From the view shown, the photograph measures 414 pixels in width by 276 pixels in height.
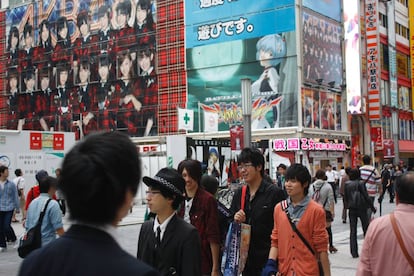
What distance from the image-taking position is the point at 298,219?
14.7 feet

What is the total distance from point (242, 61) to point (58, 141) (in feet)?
57.8

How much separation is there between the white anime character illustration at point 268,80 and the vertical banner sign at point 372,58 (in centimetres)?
770

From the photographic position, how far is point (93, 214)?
178cm

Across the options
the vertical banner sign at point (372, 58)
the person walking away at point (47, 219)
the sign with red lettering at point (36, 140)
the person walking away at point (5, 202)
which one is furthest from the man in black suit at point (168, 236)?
the vertical banner sign at point (372, 58)

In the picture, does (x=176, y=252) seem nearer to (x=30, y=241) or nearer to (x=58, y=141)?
(x=30, y=241)

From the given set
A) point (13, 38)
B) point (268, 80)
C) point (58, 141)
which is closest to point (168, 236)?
point (58, 141)

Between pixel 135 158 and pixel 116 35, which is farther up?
pixel 116 35

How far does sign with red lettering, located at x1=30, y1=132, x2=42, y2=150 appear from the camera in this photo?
21688 mm

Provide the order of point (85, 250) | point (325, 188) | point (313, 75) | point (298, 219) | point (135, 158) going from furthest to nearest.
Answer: point (313, 75)
point (325, 188)
point (298, 219)
point (135, 158)
point (85, 250)

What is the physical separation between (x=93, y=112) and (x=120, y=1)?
897 cm

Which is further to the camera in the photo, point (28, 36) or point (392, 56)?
point (28, 36)

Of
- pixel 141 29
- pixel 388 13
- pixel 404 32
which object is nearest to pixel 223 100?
pixel 141 29

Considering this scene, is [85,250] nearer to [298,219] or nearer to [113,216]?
[113,216]

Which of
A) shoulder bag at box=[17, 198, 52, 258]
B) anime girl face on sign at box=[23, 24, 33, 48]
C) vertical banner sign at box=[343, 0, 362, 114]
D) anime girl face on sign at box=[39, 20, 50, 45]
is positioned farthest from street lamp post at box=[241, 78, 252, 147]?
anime girl face on sign at box=[23, 24, 33, 48]
